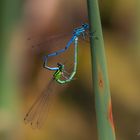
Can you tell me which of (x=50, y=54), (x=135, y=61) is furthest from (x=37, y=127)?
(x=135, y=61)

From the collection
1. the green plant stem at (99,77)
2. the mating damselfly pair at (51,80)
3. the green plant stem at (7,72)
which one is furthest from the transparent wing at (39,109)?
the green plant stem at (99,77)

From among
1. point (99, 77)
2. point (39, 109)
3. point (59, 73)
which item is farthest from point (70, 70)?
point (99, 77)

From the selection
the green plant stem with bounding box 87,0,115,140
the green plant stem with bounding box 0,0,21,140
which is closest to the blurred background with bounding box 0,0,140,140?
the green plant stem with bounding box 0,0,21,140

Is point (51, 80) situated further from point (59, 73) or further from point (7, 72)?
point (7, 72)

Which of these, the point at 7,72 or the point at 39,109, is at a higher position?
the point at 7,72

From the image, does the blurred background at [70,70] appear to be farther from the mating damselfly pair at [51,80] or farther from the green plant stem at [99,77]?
the green plant stem at [99,77]

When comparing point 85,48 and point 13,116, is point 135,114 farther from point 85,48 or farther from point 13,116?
point 13,116
